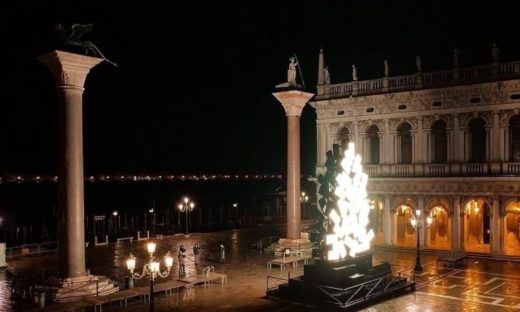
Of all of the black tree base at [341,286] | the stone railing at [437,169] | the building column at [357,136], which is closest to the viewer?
the black tree base at [341,286]

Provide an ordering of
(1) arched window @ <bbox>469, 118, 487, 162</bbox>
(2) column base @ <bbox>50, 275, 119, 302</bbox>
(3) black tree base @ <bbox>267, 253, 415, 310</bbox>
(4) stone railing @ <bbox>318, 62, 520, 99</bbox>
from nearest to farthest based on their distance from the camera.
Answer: (2) column base @ <bbox>50, 275, 119, 302</bbox>, (3) black tree base @ <bbox>267, 253, 415, 310</bbox>, (4) stone railing @ <bbox>318, 62, 520, 99</bbox>, (1) arched window @ <bbox>469, 118, 487, 162</bbox>

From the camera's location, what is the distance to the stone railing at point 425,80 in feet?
107

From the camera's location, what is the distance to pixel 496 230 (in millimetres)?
32594

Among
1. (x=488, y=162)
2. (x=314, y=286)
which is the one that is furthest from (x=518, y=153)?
(x=314, y=286)

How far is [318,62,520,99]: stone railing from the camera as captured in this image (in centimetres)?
3250

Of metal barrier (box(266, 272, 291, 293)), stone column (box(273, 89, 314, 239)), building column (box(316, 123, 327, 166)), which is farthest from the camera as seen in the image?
building column (box(316, 123, 327, 166))

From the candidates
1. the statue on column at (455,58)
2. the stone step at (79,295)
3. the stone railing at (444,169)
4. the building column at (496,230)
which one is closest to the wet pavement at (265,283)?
the building column at (496,230)

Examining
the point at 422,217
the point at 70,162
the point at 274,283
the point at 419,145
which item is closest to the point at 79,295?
the point at 70,162

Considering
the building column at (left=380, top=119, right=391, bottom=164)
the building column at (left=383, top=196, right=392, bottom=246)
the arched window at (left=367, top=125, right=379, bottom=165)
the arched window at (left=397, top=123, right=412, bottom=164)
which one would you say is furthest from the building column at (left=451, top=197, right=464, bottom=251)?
the arched window at (left=367, top=125, right=379, bottom=165)

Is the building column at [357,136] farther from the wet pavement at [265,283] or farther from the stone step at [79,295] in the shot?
the stone step at [79,295]

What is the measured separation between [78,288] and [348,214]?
1092cm

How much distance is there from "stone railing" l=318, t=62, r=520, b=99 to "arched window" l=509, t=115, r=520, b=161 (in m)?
2.64

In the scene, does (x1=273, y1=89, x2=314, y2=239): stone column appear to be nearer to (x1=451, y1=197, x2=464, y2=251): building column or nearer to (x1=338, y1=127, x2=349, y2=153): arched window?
(x1=338, y1=127, x2=349, y2=153): arched window

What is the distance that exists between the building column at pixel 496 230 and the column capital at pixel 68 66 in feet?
78.6
